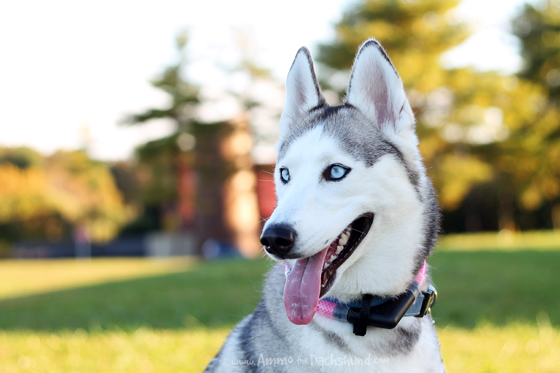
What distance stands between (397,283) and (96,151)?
55569 mm

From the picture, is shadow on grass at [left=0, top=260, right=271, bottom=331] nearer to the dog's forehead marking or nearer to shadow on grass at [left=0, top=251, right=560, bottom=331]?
shadow on grass at [left=0, top=251, right=560, bottom=331]

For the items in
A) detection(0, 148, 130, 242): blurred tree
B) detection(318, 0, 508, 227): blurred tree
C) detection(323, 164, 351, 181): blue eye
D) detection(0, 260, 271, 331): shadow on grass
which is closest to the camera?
detection(323, 164, 351, 181): blue eye

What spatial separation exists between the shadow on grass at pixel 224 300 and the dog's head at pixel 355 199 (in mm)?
3601

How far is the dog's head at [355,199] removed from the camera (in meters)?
2.15

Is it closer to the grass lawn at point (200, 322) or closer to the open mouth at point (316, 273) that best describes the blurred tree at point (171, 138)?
the grass lawn at point (200, 322)

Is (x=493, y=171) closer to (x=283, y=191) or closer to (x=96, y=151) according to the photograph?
(x=283, y=191)

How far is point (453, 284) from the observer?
29.1 ft

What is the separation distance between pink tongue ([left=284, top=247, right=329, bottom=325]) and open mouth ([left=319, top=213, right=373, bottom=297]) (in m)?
0.04

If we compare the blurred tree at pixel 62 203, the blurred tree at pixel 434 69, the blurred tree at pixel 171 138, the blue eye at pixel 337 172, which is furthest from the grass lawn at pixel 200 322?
the blurred tree at pixel 62 203

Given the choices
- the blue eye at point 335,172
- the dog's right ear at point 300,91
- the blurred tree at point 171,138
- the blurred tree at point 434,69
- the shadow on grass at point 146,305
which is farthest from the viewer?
the blurred tree at point 171,138

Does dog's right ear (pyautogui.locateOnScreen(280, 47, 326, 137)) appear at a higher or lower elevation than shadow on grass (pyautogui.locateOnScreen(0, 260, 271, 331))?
higher

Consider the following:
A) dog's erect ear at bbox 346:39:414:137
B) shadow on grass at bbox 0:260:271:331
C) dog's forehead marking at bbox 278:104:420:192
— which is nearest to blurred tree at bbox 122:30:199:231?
shadow on grass at bbox 0:260:271:331

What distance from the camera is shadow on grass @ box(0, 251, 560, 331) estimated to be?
21.0 feet

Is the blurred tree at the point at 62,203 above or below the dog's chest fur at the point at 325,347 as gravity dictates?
below
